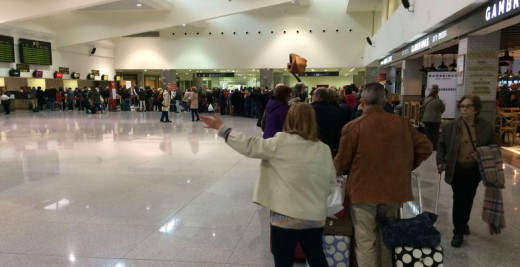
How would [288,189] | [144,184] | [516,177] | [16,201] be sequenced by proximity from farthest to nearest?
[516,177] < [144,184] < [16,201] < [288,189]

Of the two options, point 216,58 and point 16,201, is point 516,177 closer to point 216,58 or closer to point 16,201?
point 16,201

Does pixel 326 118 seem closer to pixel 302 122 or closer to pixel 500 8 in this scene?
pixel 302 122

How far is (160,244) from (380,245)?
198 cm

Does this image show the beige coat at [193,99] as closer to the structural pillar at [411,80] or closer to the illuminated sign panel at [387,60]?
the structural pillar at [411,80]

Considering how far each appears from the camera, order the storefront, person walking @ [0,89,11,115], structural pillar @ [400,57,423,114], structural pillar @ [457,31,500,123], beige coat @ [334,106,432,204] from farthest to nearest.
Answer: person walking @ [0,89,11,115] → structural pillar @ [400,57,423,114] → structural pillar @ [457,31,500,123] → the storefront → beige coat @ [334,106,432,204]

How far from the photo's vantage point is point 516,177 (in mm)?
6375

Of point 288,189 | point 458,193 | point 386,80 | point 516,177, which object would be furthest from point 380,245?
point 386,80

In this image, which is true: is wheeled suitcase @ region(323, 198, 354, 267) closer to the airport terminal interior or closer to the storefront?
the airport terminal interior

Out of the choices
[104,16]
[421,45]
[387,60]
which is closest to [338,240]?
[421,45]

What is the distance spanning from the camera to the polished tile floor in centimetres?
337

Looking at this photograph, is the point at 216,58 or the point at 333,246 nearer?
the point at 333,246

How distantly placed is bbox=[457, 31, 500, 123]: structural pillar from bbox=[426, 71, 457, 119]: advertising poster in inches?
53.6

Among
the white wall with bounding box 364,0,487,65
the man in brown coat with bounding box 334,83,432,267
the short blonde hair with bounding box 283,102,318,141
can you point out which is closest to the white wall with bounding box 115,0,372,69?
the white wall with bounding box 364,0,487,65

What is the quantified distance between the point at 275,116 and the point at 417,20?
853cm
